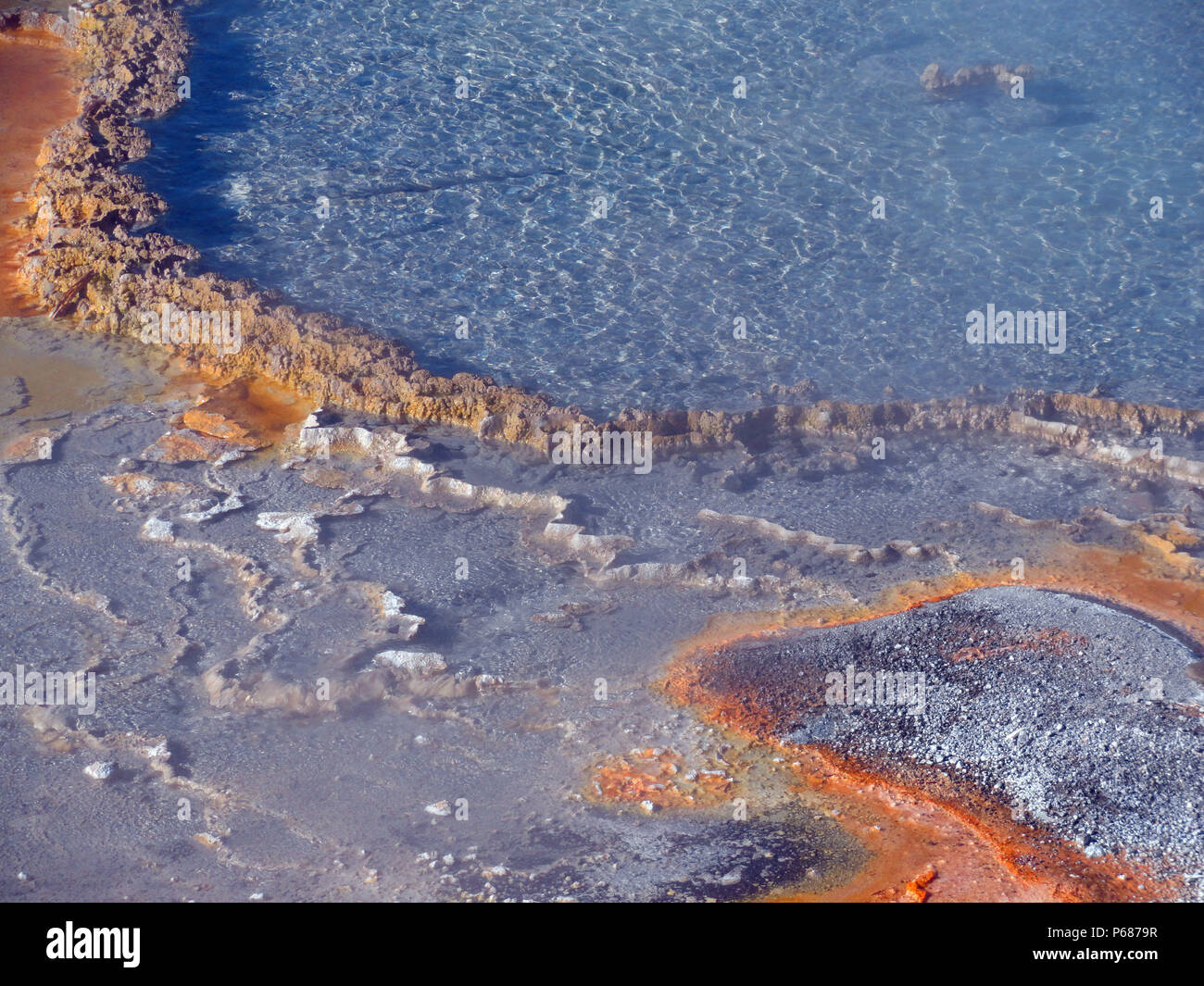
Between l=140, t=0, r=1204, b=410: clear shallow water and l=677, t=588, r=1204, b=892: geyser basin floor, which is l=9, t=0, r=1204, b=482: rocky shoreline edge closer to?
l=140, t=0, r=1204, b=410: clear shallow water

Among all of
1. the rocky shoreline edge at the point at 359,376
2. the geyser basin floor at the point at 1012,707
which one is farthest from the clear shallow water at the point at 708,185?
the geyser basin floor at the point at 1012,707

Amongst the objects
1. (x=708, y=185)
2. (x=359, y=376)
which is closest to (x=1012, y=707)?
(x=359, y=376)

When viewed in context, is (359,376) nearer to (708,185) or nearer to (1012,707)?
(708,185)

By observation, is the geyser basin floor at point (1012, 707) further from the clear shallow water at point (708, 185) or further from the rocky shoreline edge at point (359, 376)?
the clear shallow water at point (708, 185)

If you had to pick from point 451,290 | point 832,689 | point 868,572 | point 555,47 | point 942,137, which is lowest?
point 832,689

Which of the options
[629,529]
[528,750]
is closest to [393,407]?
[629,529]

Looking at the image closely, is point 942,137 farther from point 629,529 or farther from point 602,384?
point 629,529
